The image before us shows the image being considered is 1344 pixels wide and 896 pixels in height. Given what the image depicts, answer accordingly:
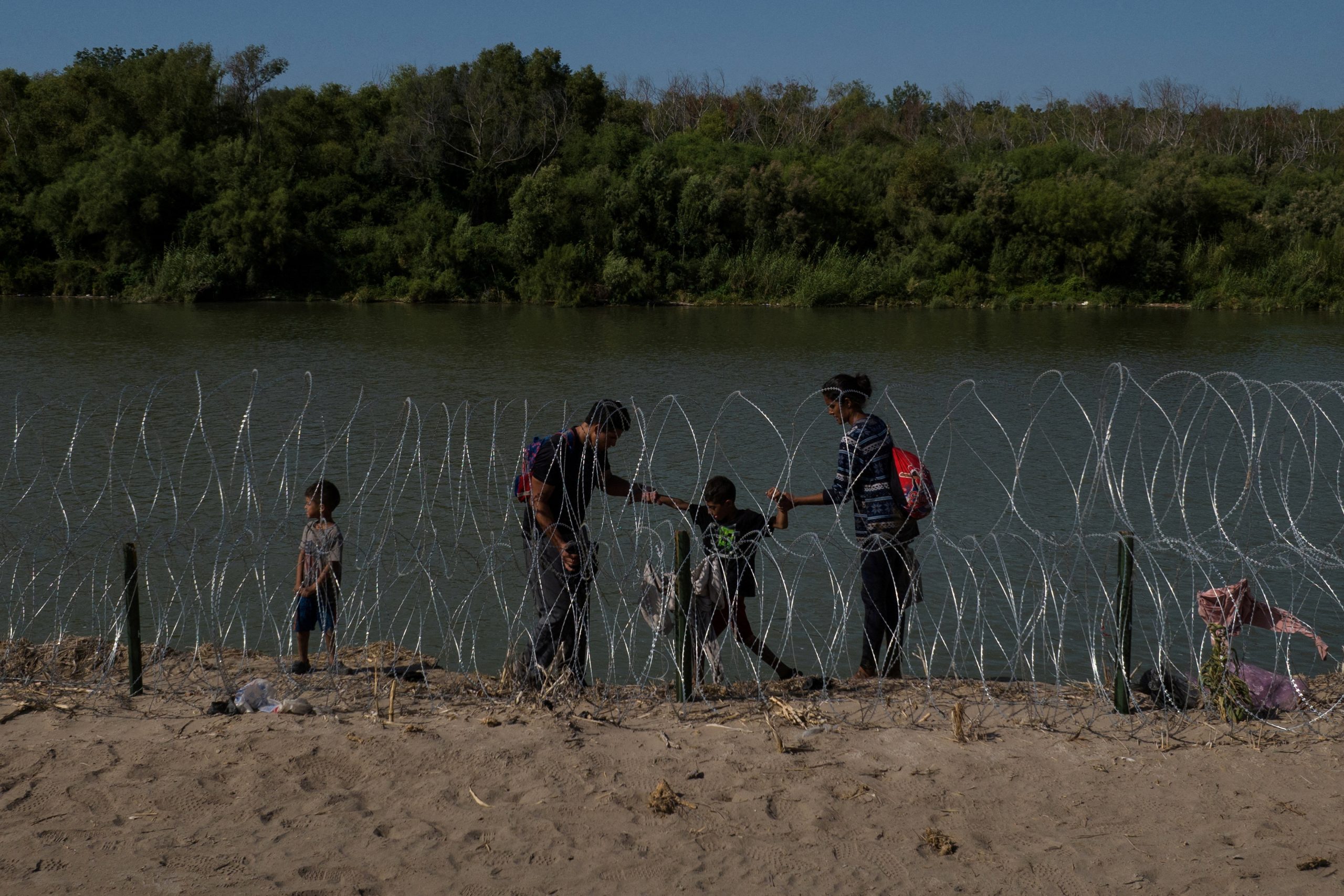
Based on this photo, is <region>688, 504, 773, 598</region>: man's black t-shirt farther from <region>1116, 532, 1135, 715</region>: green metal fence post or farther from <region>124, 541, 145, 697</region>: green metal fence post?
<region>124, 541, 145, 697</region>: green metal fence post

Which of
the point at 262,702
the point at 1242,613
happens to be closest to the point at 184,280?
the point at 262,702

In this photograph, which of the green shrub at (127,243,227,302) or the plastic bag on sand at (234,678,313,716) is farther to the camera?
the green shrub at (127,243,227,302)

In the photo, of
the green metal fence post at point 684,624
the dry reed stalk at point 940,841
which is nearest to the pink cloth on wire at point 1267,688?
the dry reed stalk at point 940,841

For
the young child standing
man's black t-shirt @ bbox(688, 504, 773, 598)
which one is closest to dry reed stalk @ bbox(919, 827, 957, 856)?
man's black t-shirt @ bbox(688, 504, 773, 598)

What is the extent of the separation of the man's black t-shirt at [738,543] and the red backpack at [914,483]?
701 mm

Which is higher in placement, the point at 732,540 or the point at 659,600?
the point at 732,540

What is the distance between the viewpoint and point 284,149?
53531 millimetres

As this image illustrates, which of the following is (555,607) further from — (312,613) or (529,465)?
(312,613)

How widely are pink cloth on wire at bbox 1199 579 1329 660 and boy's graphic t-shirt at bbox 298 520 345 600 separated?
4.35 meters

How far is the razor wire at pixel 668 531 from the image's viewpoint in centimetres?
605

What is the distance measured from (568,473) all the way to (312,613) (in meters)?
1.79

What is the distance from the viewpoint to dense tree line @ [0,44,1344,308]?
47.1m

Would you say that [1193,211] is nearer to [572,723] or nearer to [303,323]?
[303,323]

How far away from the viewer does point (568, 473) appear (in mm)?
5809
